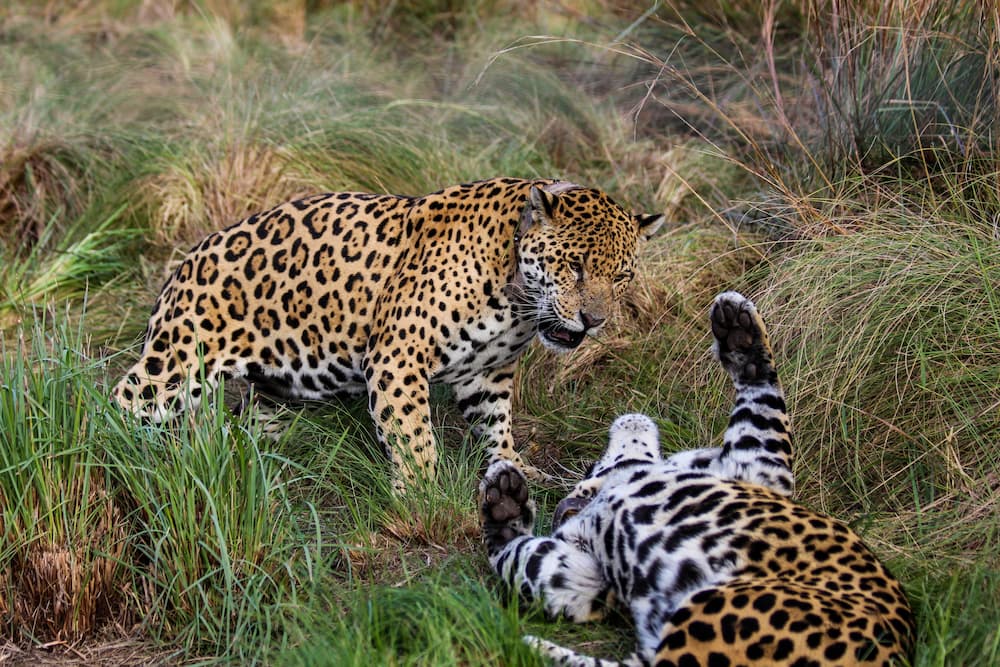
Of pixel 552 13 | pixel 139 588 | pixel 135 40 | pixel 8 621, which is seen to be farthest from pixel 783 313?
pixel 135 40

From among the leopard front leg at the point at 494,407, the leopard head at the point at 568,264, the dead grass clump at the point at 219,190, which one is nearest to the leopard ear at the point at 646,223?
the leopard head at the point at 568,264

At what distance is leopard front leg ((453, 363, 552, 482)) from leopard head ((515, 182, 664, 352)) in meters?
0.62

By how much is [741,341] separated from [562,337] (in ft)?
2.85

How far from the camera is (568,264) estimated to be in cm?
577

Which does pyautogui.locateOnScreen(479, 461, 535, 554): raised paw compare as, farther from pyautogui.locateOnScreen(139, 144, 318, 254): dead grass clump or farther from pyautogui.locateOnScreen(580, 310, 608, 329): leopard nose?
pyautogui.locateOnScreen(139, 144, 318, 254): dead grass clump

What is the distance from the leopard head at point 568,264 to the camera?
5754 mm

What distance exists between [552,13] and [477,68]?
6.58 feet

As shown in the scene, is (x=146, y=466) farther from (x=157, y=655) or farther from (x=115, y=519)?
(x=157, y=655)

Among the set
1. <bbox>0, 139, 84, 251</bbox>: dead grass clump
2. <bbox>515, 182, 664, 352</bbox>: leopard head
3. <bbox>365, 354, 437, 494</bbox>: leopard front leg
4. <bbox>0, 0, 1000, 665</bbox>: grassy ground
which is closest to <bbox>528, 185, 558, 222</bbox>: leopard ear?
<bbox>515, 182, 664, 352</bbox>: leopard head

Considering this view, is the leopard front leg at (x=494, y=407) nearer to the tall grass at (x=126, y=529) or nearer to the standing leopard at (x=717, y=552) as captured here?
the standing leopard at (x=717, y=552)

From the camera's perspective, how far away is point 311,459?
233 inches

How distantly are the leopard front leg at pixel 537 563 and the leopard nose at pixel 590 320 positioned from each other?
3.04ft

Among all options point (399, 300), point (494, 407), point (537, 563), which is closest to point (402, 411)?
point (399, 300)

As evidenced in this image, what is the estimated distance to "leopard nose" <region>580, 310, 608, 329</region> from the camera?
574cm
